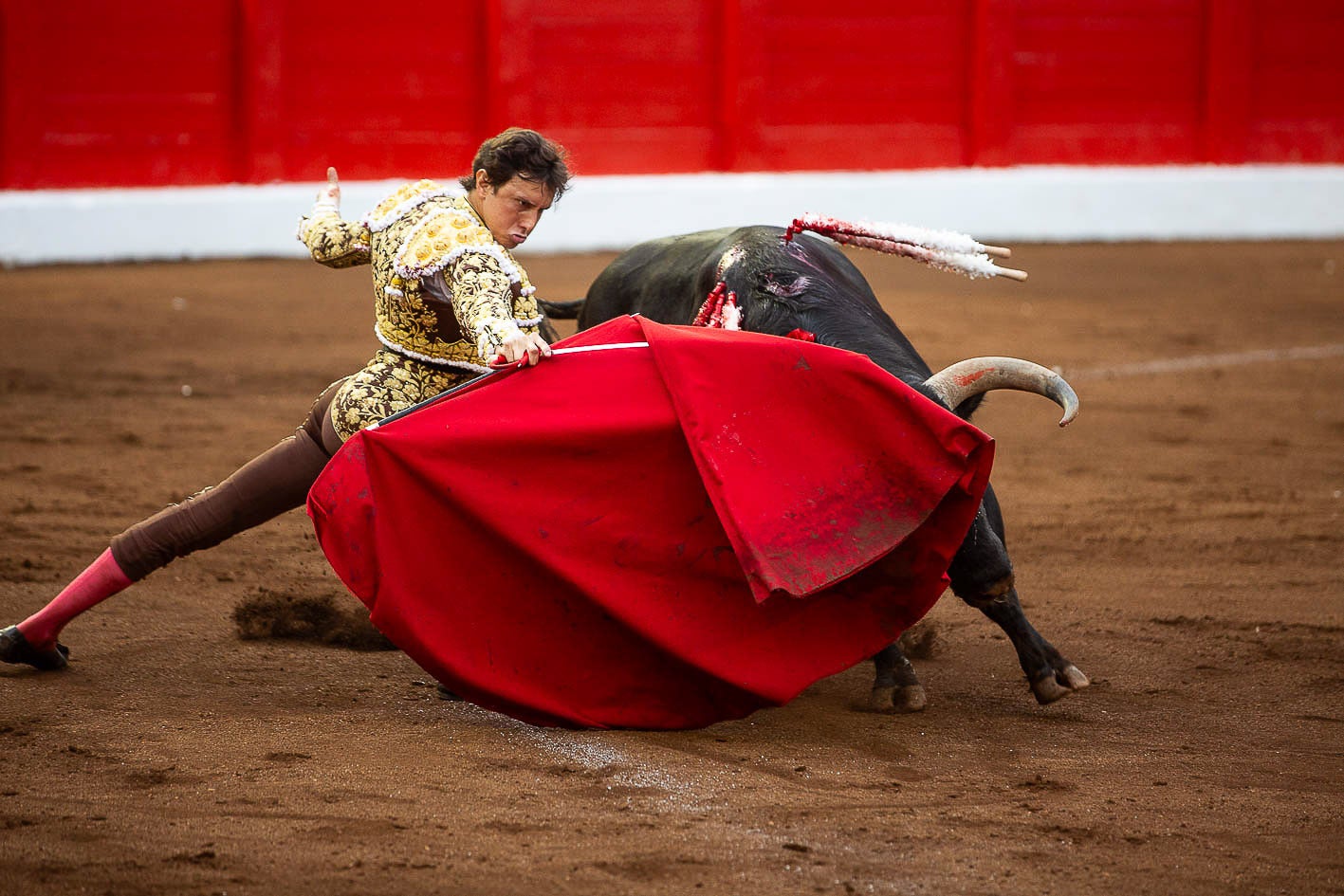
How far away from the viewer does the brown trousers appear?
9.35 ft

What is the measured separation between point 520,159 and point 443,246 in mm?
191

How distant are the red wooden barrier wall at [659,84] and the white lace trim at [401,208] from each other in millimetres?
7225

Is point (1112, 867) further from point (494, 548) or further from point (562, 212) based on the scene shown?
point (562, 212)

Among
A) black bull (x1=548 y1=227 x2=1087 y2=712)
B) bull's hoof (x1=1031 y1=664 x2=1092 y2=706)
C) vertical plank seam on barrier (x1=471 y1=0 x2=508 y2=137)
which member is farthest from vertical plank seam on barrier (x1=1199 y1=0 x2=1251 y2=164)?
bull's hoof (x1=1031 y1=664 x2=1092 y2=706)

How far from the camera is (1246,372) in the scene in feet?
22.0

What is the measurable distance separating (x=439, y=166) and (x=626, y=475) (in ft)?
25.3

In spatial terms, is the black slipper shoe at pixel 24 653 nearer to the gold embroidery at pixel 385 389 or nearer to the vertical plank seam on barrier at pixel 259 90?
the gold embroidery at pixel 385 389

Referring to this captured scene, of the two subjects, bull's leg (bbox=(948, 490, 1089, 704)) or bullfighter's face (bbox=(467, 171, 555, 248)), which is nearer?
bullfighter's face (bbox=(467, 171, 555, 248))

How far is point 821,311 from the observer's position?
3271 millimetres

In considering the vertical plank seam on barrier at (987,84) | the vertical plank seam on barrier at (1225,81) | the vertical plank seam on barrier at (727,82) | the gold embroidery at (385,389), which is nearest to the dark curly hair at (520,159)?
the gold embroidery at (385,389)

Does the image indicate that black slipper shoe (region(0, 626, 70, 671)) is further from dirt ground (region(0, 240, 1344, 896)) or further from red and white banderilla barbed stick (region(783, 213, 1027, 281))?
red and white banderilla barbed stick (region(783, 213, 1027, 281))

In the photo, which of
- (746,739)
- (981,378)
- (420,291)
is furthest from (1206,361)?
(420,291)

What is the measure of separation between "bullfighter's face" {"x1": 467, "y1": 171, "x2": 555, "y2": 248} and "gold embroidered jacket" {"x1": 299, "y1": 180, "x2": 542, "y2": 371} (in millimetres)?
26

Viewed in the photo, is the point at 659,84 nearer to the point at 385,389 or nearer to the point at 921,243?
the point at 921,243
